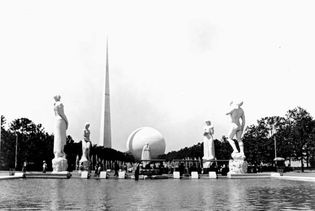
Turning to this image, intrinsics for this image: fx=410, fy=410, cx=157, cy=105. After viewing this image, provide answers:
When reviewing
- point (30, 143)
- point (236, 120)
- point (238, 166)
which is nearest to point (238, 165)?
point (238, 166)

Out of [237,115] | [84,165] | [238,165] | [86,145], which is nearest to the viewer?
[238,165]

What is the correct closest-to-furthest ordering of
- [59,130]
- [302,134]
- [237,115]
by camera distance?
[237,115]
[59,130]
[302,134]

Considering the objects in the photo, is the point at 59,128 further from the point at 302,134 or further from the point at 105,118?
the point at 105,118

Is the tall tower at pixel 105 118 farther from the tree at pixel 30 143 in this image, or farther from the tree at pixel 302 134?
the tree at pixel 302 134

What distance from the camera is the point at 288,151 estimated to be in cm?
5603

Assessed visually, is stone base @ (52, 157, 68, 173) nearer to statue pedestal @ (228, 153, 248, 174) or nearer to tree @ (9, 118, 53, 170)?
statue pedestal @ (228, 153, 248, 174)

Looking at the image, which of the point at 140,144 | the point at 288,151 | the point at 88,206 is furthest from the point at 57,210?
the point at 140,144

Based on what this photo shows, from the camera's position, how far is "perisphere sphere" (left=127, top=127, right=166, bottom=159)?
9712 cm

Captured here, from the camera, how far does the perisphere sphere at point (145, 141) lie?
9712 centimetres

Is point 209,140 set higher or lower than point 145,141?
lower

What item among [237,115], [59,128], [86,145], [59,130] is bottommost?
[86,145]

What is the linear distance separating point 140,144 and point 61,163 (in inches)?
2707

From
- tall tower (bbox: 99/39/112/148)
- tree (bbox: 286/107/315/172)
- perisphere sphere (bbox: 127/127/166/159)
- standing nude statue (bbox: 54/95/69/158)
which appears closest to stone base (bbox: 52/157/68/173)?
standing nude statue (bbox: 54/95/69/158)

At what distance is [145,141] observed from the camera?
3834 inches
